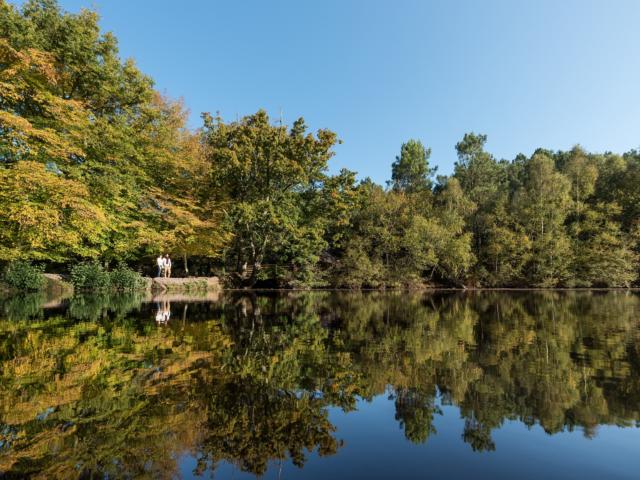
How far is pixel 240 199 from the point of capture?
2880cm

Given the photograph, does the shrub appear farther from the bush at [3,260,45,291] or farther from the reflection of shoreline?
the reflection of shoreline

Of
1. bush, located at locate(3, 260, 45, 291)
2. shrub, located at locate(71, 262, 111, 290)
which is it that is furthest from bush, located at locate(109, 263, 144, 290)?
bush, located at locate(3, 260, 45, 291)

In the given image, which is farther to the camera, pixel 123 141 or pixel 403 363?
pixel 123 141

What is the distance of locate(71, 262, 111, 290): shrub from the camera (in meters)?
22.7

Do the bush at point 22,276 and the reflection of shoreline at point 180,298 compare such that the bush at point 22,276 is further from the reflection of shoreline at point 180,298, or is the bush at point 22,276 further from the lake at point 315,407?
the lake at point 315,407

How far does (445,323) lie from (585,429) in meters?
7.43

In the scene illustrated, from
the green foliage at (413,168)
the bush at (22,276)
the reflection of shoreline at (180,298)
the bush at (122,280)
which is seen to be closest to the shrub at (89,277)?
the bush at (122,280)

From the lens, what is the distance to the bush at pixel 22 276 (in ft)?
66.8

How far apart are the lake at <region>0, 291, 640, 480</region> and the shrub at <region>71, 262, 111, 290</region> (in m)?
16.6

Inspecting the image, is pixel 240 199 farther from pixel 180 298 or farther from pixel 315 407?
pixel 315 407

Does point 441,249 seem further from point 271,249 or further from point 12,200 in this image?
point 12,200

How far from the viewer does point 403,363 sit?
6266mm

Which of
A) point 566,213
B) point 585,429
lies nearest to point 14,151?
point 585,429

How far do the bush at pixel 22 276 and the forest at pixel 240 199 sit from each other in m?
1.14
